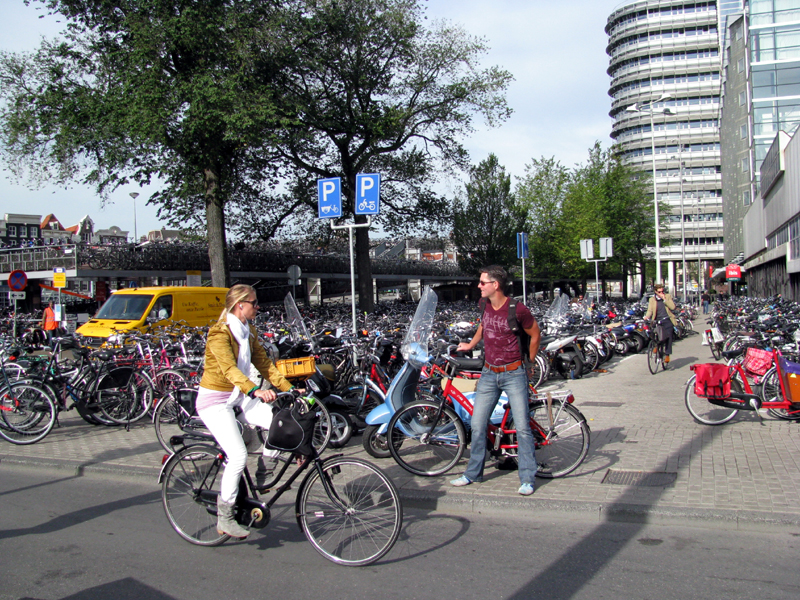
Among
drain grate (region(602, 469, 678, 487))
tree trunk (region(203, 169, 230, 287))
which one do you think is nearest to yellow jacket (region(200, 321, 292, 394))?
drain grate (region(602, 469, 678, 487))

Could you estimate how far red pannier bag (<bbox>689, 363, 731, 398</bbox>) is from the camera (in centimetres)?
683

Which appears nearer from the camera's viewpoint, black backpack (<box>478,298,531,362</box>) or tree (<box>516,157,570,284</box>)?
black backpack (<box>478,298,531,362</box>)

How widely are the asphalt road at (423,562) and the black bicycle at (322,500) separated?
0.13 m

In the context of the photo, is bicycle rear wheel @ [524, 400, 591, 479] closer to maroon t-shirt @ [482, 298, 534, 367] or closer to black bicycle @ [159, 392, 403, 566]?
maroon t-shirt @ [482, 298, 534, 367]

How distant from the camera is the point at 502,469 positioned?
5.70 m

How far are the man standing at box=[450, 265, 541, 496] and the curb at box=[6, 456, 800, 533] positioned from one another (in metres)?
0.21

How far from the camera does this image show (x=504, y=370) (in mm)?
4961

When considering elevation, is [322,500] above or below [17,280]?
below

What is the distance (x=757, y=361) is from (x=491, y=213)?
3011 centimetres

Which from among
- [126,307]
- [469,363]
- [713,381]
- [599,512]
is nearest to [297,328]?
[469,363]

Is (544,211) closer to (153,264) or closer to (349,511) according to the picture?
(153,264)

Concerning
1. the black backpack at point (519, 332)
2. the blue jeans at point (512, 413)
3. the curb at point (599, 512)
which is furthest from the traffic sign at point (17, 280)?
the black backpack at point (519, 332)

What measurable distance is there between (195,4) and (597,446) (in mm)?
16546

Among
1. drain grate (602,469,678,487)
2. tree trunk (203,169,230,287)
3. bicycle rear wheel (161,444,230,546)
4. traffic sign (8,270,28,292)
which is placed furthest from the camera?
traffic sign (8,270,28,292)
